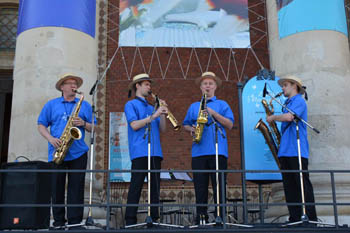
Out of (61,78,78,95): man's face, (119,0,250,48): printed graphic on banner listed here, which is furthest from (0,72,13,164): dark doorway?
(61,78,78,95): man's face

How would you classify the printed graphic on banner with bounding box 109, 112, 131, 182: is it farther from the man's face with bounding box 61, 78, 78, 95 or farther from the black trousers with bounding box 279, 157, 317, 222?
the black trousers with bounding box 279, 157, 317, 222

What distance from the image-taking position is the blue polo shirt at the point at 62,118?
707 cm

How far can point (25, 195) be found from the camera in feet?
19.9

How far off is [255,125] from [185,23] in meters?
4.40

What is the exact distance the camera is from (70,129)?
7.07m

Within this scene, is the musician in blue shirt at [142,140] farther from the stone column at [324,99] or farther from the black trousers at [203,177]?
the stone column at [324,99]

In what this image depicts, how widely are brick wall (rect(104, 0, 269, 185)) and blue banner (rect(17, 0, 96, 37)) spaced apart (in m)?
4.65

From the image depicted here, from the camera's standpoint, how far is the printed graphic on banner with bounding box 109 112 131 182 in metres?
12.9

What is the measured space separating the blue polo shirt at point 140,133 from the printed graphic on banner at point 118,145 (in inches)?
224

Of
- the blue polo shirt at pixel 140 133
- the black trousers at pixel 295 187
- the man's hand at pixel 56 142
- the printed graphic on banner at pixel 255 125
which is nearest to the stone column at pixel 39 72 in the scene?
the man's hand at pixel 56 142

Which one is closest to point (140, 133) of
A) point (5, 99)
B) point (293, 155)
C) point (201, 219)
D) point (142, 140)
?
point (142, 140)

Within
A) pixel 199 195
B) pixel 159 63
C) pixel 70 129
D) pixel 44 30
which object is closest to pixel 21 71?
pixel 44 30

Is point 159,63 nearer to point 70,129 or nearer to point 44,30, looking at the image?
point 44,30

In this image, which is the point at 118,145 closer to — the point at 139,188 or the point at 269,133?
the point at 269,133
